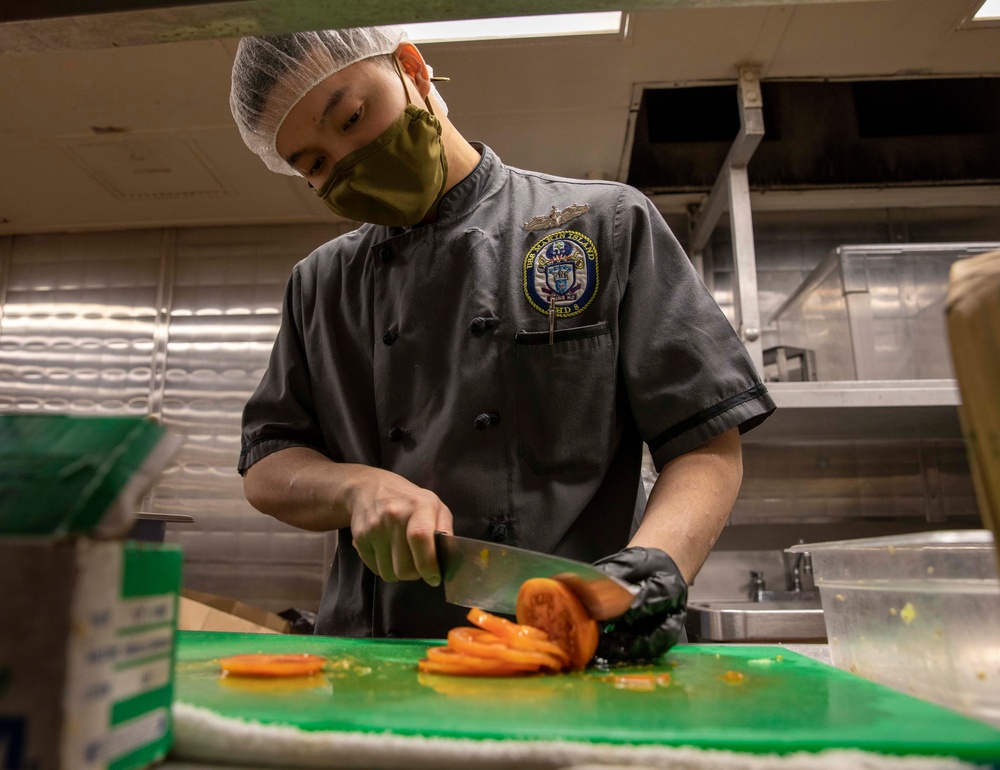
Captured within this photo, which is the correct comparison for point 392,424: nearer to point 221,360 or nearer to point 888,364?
point 888,364

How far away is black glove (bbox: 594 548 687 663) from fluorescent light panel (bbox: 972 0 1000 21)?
108 inches

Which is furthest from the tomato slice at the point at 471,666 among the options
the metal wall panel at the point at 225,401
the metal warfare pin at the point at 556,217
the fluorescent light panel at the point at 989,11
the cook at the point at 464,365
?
the metal wall panel at the point at 225,401

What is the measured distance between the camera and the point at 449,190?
149 centimetres

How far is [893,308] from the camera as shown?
9.32 ft

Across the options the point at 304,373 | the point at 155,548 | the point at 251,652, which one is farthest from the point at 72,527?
the point at 304,373

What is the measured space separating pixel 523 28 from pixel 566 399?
197 cm

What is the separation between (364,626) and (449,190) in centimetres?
85

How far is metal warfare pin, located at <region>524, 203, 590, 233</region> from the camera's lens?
138cm

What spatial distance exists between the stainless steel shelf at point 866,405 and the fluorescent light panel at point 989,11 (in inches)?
51.9

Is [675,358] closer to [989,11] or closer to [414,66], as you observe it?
[414,66]

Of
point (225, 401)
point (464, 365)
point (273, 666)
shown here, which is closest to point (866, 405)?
point (464, 365)

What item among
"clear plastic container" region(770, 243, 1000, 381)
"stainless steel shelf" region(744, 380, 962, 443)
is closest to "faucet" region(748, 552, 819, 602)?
"stainless steel shelf" region(744, 380, 962, 443)

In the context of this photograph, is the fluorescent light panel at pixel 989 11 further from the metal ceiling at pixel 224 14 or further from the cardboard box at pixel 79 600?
the cardboard box at pixel 79 600

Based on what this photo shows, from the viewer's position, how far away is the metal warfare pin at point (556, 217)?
1383 mm
